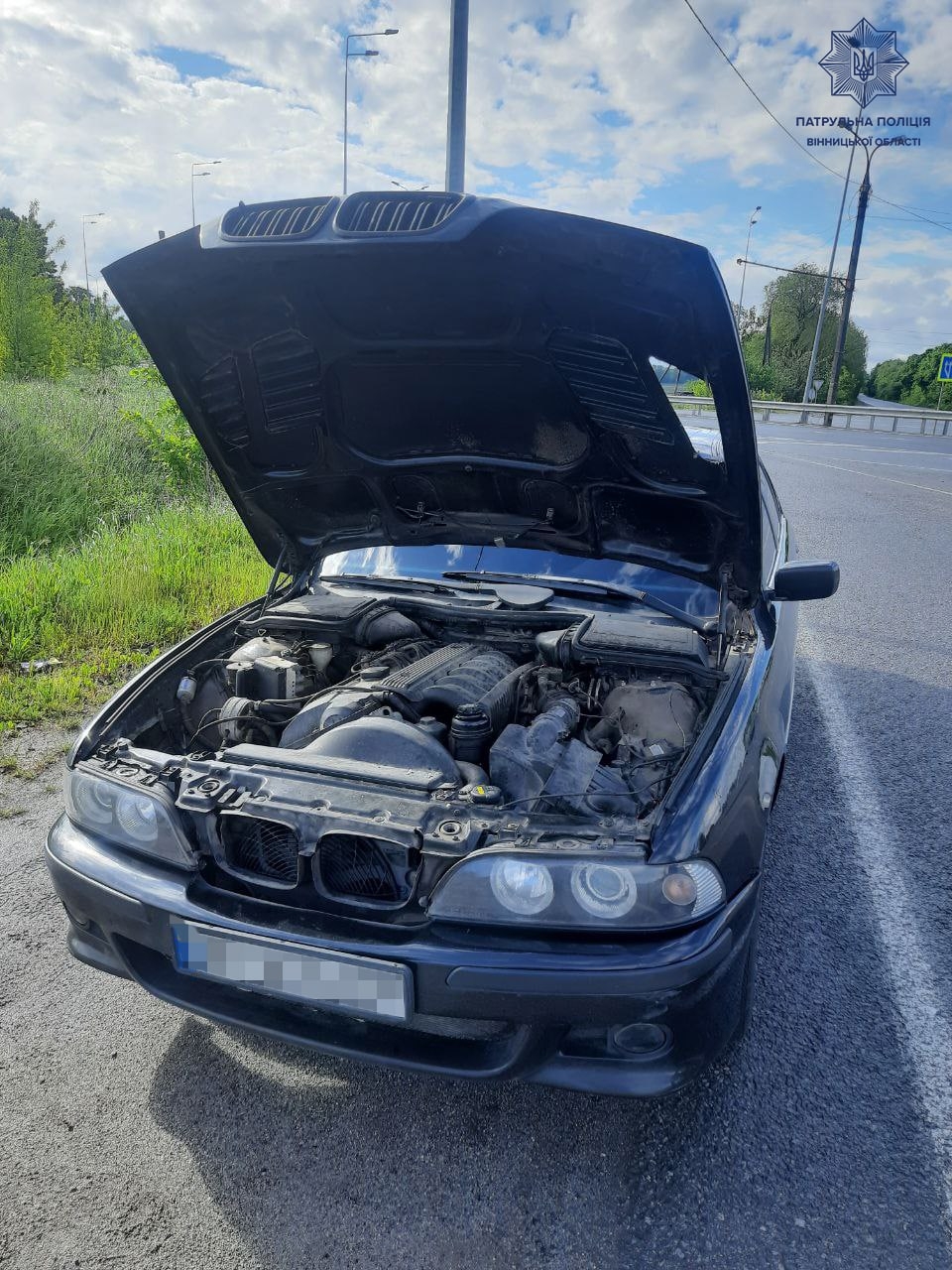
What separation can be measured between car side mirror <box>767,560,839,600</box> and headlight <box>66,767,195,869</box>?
205 cm

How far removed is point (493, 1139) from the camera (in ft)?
6.54

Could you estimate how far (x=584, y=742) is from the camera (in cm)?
253

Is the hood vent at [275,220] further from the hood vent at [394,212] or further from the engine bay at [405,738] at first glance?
the engine bay at [405,738]

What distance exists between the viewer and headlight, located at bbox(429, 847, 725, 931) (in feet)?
5.71

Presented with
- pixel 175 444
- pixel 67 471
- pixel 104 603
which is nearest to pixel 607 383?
pixel 104 603

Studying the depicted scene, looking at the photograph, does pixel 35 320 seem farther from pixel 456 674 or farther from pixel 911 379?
pixel 911 379

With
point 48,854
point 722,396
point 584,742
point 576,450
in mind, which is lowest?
point 48,854

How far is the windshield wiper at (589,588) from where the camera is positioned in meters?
2.97

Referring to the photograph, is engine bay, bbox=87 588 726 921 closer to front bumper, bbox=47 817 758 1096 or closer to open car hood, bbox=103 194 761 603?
front bumper, bbox=47 817 758 1096

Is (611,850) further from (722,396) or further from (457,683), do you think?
(722,396)

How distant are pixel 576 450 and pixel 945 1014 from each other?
6.76 ft

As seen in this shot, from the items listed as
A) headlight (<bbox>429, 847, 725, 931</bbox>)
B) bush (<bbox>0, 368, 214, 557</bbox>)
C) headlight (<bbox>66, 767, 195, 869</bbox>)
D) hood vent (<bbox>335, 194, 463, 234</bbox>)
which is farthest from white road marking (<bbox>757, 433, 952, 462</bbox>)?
headlight (<bbox>66, 767, 195, 869</bbox>)

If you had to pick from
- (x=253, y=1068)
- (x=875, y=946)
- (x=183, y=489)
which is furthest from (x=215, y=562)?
(x=875, y=946)

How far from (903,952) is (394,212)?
8.73ft
